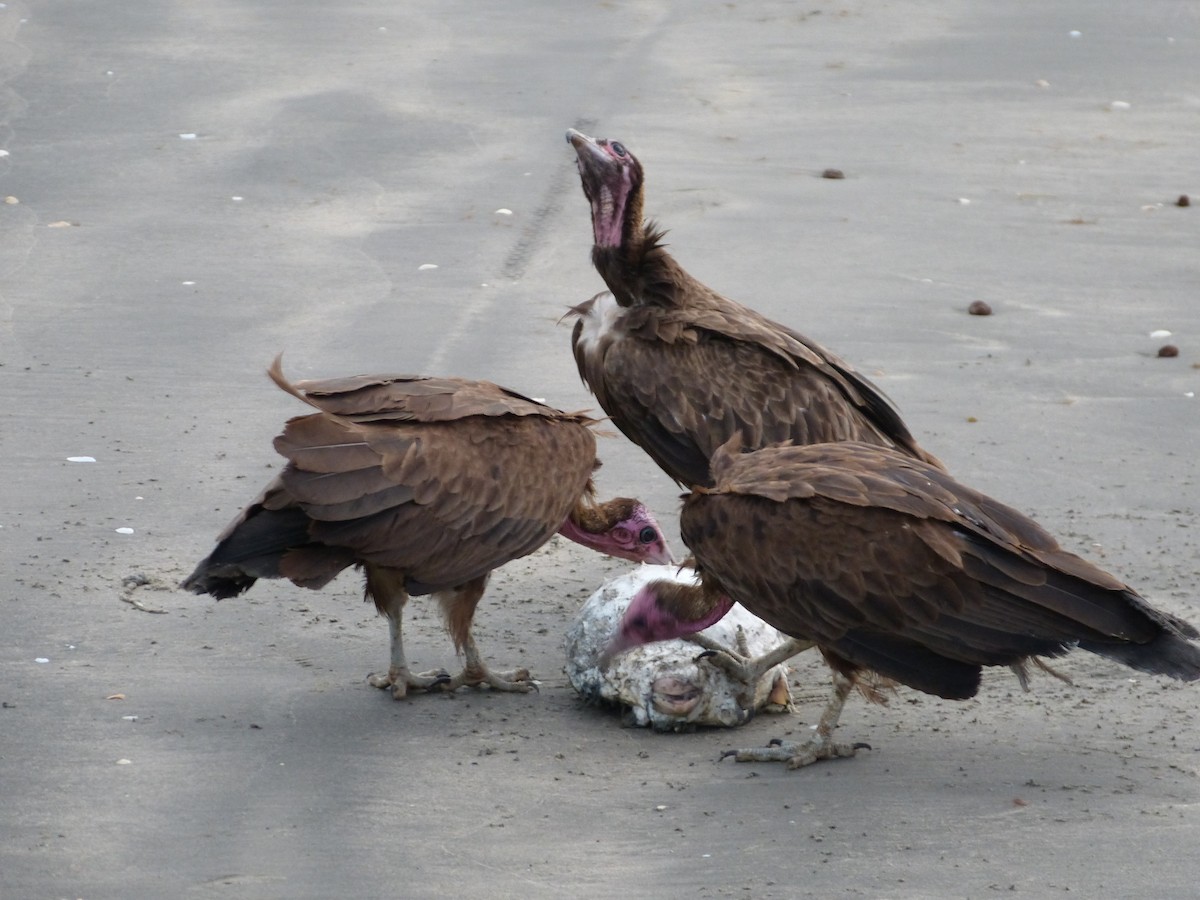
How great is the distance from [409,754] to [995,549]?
1.76 metres

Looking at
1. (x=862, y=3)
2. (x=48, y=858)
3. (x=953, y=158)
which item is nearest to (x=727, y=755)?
(x=48, y=858)

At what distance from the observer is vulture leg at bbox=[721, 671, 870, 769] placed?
503 centimetres

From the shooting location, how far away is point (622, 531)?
5945 millimetres

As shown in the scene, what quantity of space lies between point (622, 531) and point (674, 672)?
2.59 ft

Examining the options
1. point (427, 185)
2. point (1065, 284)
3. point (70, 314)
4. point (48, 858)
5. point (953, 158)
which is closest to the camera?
point (48, 858)

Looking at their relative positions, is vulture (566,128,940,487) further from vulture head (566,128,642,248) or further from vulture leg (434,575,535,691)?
vulture leg (434,575,535,691)

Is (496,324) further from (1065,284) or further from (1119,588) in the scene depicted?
(1119,588)

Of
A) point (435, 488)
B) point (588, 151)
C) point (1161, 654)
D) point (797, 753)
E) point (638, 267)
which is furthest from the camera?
point (588, 151)

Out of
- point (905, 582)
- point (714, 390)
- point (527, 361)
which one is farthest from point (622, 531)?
point (527, 361)

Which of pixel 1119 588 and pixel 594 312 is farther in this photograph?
pixel 594 312

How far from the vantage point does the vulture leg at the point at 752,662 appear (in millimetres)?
5277

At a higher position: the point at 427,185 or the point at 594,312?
the point at 594,312

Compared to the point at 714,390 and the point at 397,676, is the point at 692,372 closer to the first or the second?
the point at 714,390

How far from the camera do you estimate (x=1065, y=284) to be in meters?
9.08
